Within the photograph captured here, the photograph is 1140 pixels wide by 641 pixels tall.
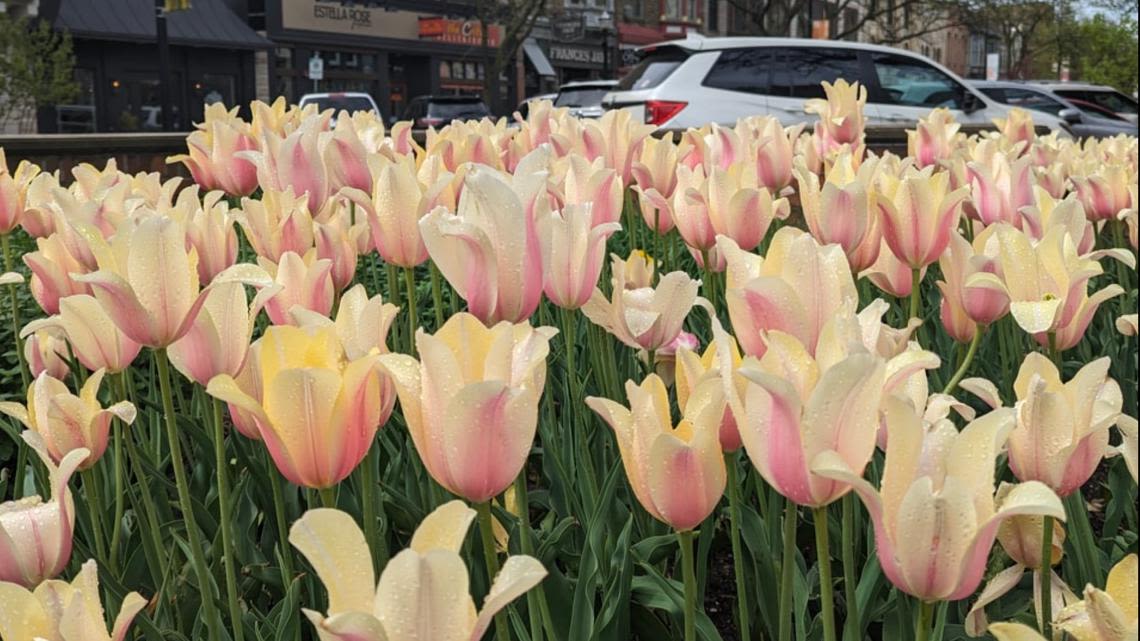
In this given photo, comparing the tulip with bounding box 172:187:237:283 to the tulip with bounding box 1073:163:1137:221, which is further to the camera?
the tulip with bounding box 1073:163:1137:221

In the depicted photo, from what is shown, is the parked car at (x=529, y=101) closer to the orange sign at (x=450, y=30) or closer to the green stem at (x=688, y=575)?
the green stem at (x=688, y=575)

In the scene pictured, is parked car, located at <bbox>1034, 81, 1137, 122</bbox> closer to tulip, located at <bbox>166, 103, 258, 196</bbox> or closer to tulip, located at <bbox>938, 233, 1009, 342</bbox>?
tulip, located at <bbox>166, 103, 258, 196</bbox>

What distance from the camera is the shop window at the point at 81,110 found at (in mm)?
25469

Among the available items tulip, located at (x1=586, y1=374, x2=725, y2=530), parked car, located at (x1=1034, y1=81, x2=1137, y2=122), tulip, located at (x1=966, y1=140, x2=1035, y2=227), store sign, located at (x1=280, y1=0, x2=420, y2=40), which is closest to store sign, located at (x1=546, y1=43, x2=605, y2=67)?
store sign, located at (x1=280, y1=0, x2=420, y2=40)

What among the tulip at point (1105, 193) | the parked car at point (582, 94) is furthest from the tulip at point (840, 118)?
the parked car at point (582, 94)

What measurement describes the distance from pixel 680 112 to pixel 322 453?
9575mm

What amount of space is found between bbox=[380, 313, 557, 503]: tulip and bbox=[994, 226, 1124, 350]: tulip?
70 cm

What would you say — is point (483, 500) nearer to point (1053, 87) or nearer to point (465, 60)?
point (1053, 87)

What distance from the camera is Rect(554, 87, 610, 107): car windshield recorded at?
1736 centimetres

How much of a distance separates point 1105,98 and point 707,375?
23811 mm

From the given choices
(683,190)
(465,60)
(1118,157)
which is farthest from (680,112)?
(465,60)

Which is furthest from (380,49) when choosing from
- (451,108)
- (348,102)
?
(348,102)

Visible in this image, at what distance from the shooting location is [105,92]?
2638cm

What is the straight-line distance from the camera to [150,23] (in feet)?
87.7
